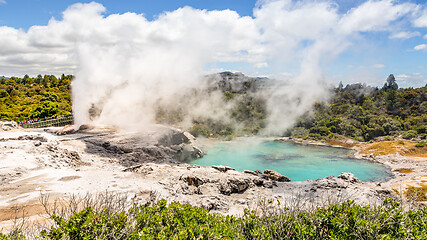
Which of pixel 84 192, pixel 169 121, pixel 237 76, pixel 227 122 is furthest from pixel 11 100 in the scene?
pixel 84 192

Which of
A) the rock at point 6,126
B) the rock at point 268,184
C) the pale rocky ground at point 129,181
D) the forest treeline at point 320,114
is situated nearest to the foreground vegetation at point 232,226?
the pale rocky ground at point 129,181

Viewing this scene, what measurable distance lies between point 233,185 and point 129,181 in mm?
5414

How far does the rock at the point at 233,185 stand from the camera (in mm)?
13092

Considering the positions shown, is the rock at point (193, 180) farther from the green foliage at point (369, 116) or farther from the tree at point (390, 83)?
the tree at point (390, 83)

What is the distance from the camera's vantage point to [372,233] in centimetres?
472

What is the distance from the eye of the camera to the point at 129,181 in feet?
39.6

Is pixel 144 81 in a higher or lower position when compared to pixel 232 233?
higher

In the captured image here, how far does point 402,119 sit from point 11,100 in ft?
241

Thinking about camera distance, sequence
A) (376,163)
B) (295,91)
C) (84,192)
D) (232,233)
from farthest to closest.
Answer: (295,91) → (376,163) → (84,192) → (232,233)

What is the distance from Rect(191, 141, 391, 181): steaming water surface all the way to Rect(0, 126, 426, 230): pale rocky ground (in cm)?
421

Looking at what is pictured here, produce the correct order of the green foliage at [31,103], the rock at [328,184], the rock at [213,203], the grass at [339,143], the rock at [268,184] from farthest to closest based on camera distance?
the green foliage at [31,103], the grass at [339,143], the rock at [268,184], the rock at [328,184], the rock at [213,203]

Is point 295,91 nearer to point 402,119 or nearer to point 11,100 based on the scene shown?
point 402,119

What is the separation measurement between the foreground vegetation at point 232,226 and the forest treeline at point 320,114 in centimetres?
3083

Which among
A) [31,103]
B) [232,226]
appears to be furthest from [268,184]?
[31,103]
